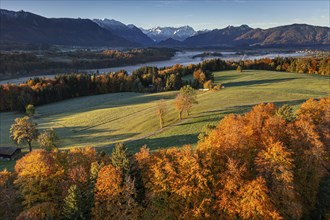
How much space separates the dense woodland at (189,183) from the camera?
3344cm

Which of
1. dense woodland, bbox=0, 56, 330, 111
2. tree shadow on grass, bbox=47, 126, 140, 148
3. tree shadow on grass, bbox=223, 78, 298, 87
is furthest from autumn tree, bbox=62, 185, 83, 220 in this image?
tree shadow on grass, bbox=223, 78, 298, 87

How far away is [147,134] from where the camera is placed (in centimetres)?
7056

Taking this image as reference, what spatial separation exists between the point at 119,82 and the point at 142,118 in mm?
74233

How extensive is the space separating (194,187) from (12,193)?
2284 centimetres

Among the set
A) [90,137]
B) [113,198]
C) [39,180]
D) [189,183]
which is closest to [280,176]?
[189,183]

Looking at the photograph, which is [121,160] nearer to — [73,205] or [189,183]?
Result: [73,205]

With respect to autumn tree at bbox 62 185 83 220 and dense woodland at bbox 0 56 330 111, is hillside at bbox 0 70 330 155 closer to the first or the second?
dense woodland at bbox 0 56 330 111

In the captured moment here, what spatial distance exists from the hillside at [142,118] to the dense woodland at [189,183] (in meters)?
20.9

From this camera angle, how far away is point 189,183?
35.0 meters

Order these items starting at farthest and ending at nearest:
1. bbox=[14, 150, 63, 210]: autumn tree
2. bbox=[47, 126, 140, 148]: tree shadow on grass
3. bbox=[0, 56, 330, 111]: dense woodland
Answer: bbox=[0, 56, 330, 111]: dense woodland, bbox=[47, 126, 140, 148]: tree shadow on grass, bbox=[14, 150, 63, 210]: autumn tree

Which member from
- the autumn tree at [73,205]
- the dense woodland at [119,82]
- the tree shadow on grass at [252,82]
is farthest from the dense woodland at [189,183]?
the tree shadow on grass at [252,82]

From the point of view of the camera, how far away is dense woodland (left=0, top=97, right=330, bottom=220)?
3344 cm

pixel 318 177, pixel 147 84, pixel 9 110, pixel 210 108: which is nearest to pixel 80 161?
pixel 318 177

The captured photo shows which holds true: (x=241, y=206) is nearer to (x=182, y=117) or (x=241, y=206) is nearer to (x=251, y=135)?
(x=251, y=135)
